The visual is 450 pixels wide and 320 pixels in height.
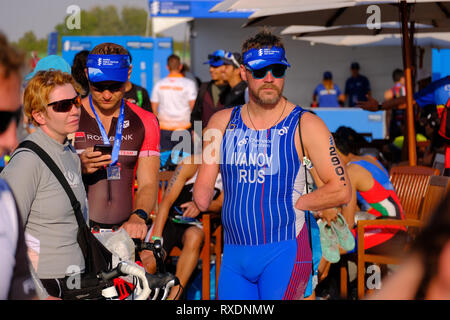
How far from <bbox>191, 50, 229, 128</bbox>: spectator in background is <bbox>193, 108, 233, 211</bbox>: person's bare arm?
3.69 m

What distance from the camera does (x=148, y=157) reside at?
162 inches

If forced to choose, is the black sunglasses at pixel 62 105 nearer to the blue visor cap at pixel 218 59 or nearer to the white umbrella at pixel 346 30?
the blue visor cap at pixel 218 59

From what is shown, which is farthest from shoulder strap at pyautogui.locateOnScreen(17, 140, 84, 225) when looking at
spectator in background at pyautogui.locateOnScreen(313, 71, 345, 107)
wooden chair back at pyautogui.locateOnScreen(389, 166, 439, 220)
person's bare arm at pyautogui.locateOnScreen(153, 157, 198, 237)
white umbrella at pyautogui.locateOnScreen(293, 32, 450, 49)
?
spectator in background at pyautogui.locateOnScreen(313, 71, 345, 107)

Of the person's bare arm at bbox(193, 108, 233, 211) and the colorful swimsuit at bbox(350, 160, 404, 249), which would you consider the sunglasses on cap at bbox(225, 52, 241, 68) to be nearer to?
the colorful swimsuit at bbox(350, 160, 404, 249)

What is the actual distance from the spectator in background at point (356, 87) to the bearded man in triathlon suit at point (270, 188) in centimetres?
1282

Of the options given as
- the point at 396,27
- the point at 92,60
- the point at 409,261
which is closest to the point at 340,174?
the point at 92,60

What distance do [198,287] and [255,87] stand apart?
2994 mm

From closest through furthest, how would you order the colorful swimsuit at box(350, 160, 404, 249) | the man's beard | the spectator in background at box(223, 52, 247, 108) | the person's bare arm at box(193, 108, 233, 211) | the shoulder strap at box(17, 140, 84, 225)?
the shoulder strap at box(17, 140, 84, 225) → the man's beard → the person's bare arm at box(193, 108, 233, 211) → the colorful swimsuit at box(350, 160, 404, 249) → the spectator in background at box(223, 52, 247, 108)

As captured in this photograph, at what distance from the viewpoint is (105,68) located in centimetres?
391

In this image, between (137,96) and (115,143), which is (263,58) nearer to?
(115,143)

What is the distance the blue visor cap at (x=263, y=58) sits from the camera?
378 cm

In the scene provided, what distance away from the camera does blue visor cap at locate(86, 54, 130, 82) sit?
3.91 m

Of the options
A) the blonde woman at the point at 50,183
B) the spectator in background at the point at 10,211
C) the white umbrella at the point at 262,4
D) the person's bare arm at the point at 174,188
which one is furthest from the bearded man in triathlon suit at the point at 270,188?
the white umbrella at the point at 262,4

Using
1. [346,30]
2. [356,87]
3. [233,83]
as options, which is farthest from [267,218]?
[356,87]
